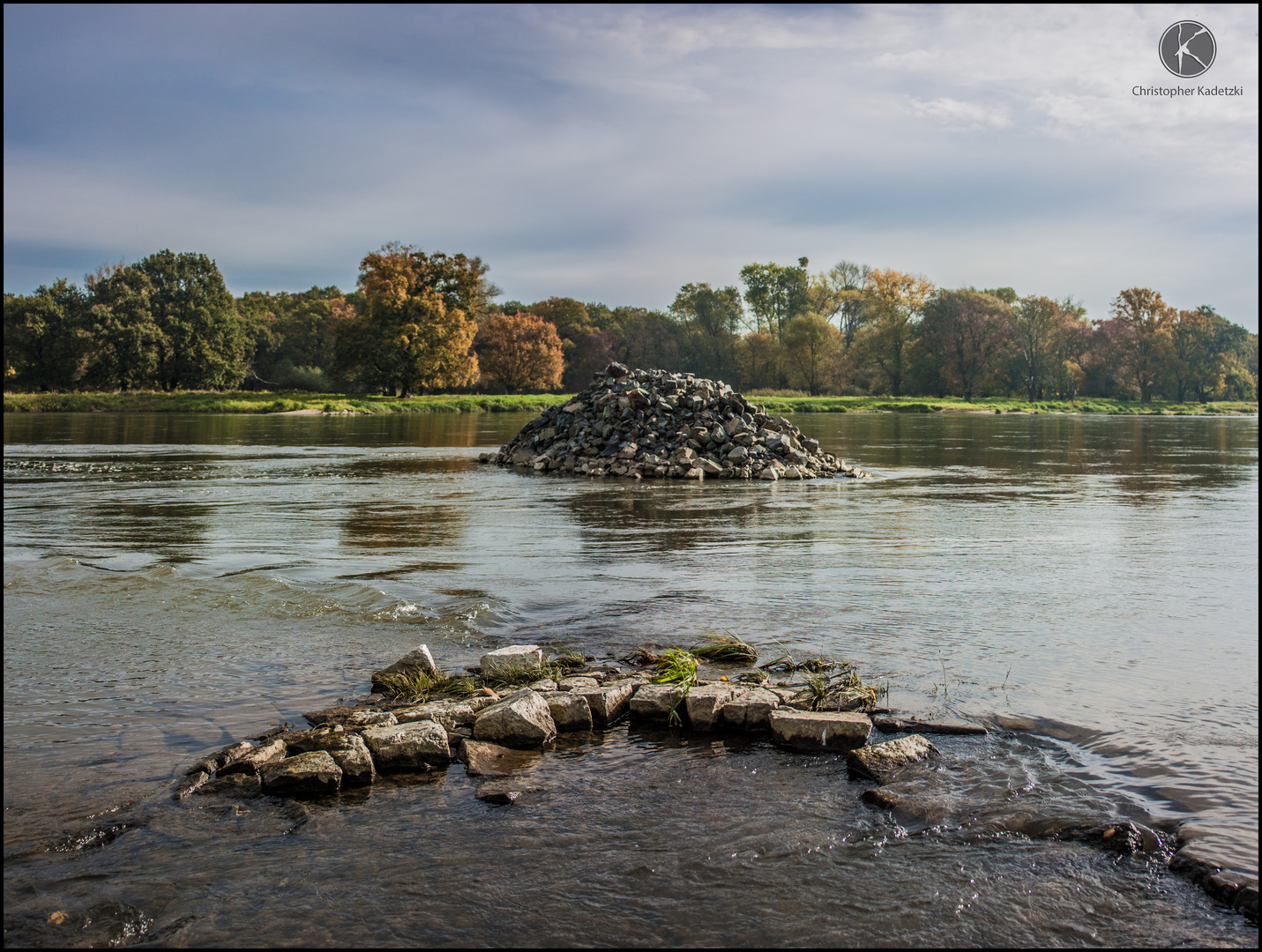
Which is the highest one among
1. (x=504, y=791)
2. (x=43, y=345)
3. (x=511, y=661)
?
(x=43, y=345)

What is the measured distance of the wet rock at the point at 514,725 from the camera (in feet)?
16.0

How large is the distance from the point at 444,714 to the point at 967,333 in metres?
88.1

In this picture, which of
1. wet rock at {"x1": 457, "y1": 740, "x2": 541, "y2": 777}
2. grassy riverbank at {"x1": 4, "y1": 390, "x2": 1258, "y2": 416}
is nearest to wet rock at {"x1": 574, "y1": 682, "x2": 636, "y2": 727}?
wet rock at {"x1": 457, "y1": 740, "x2": 541, "y2": 777}

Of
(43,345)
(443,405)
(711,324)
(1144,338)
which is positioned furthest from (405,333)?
(1144,338)

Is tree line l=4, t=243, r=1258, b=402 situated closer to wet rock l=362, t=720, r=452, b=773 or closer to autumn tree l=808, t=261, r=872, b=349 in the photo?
autumn tree l=808, t=261, r=872, b=349

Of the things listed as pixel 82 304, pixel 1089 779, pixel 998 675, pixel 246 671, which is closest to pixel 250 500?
pixel 246 671

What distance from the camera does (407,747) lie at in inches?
180

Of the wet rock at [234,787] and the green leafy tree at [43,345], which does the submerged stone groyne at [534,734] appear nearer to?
the wet rock at [234,787]

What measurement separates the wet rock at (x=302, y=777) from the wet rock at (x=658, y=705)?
1.67 m

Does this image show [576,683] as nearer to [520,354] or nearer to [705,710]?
[705,710]

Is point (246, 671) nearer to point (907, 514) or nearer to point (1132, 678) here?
point (1132, 678)

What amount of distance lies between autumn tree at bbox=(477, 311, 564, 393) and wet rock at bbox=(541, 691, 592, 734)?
87708mm

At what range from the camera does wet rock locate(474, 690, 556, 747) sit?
16.0 ft

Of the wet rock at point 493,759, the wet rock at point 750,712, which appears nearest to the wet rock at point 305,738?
the wet rock at point 493,759
